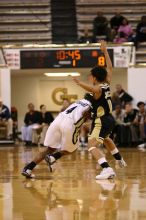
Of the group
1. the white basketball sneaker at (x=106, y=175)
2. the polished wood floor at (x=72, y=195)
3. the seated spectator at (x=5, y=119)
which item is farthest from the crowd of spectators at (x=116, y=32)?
the white basketball sneaker at (x=106, y=175)

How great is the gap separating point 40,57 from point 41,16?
122 inches

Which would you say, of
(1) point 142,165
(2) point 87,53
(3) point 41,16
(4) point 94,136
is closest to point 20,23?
(3) point 41,16

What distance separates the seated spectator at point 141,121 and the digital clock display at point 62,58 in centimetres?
201

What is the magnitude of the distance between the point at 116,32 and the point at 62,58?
7.31 feet

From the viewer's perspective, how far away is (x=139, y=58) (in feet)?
58.4

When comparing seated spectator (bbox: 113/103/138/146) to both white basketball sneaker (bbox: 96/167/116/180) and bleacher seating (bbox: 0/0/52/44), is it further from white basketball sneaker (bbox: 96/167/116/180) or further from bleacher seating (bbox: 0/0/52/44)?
white basketball sneaker (bbox: 96/167/116/180)

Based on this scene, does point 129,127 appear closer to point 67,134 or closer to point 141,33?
point 141,33

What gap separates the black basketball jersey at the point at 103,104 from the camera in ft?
24.8

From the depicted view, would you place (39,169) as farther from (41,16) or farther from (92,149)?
(41,16)

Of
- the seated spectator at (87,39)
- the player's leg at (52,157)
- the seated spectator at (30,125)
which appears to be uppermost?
the seated spectator at (87,39)

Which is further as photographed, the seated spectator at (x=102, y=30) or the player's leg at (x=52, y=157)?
the seated spectator at (x=102, y=30)

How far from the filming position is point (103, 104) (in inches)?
299

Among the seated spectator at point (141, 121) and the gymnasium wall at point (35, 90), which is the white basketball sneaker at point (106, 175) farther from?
the gymnasium wall at point (35, 90)

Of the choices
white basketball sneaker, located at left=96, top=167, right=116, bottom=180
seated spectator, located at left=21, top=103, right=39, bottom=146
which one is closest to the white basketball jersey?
white basketball sneaker, located at left=96, top=167, right=116, bottom=180
